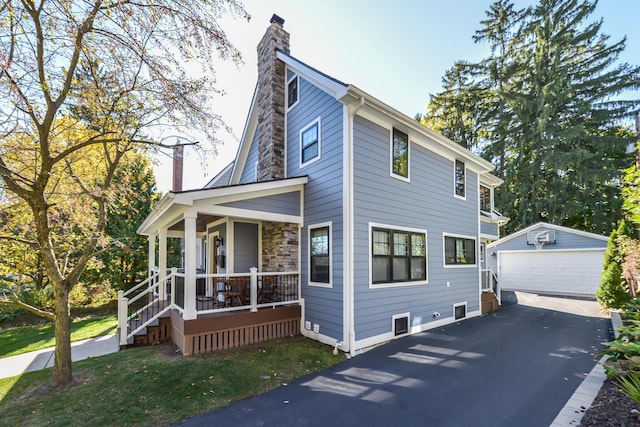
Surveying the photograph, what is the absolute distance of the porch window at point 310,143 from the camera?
7199mm

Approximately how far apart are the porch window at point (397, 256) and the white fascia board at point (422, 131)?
2632 mm

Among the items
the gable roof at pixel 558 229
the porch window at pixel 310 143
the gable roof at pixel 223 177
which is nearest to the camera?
the porch window at pixel 310 143

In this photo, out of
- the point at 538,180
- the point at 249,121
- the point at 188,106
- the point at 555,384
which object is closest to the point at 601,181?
the point at 538,180

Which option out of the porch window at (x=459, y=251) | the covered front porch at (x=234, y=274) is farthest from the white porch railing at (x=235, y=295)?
the porch window at (x=459, y=251)

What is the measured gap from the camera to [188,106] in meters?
5.29

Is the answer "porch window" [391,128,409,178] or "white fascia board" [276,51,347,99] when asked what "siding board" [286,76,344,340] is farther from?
"porch window" [391,128,409,178]

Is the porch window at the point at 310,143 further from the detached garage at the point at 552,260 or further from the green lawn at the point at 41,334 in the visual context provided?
the detached garage at the point at 552,260

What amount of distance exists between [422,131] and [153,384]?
7.79 meters

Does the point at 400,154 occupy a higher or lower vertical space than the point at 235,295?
higher

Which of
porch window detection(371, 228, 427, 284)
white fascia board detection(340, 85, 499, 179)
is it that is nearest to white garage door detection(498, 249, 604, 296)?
white fascia board detection(340, 85, 499, 179)

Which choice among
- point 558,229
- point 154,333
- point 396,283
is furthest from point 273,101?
point 558,229

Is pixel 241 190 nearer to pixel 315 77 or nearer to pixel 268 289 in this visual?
pixel 268 289

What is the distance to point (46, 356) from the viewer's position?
6754 mm

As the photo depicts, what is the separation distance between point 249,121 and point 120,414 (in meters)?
8.81
